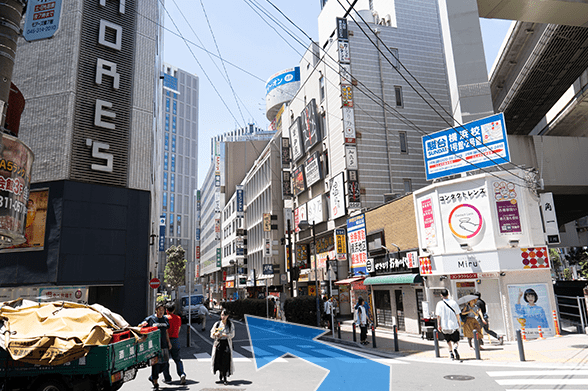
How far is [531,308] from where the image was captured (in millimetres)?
16547

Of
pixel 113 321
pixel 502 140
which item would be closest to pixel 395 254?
pixel 502 140

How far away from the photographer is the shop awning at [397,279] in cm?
1971

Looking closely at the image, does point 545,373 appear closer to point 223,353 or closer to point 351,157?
point 223,353

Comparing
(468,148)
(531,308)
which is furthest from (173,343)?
(468,148)

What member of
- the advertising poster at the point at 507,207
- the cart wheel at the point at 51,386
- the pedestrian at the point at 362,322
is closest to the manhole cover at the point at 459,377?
the pedestrian at the point at 362,322

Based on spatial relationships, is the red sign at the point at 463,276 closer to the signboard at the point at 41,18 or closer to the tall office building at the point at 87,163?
the tall office building at the point at 87,163

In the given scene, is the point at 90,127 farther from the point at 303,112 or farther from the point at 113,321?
the point at 303,112

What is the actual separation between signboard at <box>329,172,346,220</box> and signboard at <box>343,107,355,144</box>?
8.76ft

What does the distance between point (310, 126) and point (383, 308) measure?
19.2 m

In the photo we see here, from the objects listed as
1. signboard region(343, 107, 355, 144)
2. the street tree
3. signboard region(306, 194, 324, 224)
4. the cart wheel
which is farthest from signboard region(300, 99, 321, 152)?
the street tree

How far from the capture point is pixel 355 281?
26.5 meters

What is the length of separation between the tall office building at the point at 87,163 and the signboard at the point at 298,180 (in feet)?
64.0

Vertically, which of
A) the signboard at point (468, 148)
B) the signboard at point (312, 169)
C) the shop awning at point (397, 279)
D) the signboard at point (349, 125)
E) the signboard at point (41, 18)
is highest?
the signboard at point (349, 125)

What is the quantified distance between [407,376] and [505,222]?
1038 cm
